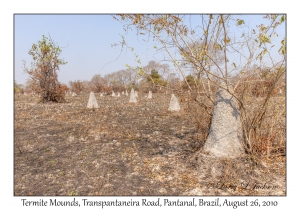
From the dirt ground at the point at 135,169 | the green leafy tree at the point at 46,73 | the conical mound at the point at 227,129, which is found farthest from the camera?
the green leafy tree at the point at 46,73

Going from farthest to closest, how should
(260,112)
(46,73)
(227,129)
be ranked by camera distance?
(46,73) → (260,112) → (227,129)

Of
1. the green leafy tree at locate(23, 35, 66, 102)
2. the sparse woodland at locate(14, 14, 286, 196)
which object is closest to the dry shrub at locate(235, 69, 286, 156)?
the sparse woodland at locate(14, 14, 286, 196)

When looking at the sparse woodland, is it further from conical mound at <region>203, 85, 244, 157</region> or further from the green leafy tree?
the green leafy tree

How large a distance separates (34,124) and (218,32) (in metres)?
7.01

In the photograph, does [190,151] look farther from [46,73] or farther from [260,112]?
[46,73]

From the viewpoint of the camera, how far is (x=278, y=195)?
305cm

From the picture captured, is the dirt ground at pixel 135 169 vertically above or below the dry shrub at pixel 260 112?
below

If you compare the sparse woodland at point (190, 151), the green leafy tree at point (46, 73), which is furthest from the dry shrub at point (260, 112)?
the green leafy tree at point (46, 73)

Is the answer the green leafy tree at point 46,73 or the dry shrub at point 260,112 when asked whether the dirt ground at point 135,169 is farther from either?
the green leafy tree at point 46,73

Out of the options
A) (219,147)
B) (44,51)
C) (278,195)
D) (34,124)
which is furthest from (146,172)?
(44,51)

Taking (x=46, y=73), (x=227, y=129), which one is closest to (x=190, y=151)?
(x=227, y=129)

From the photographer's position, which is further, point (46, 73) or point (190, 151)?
point (46, 73)
